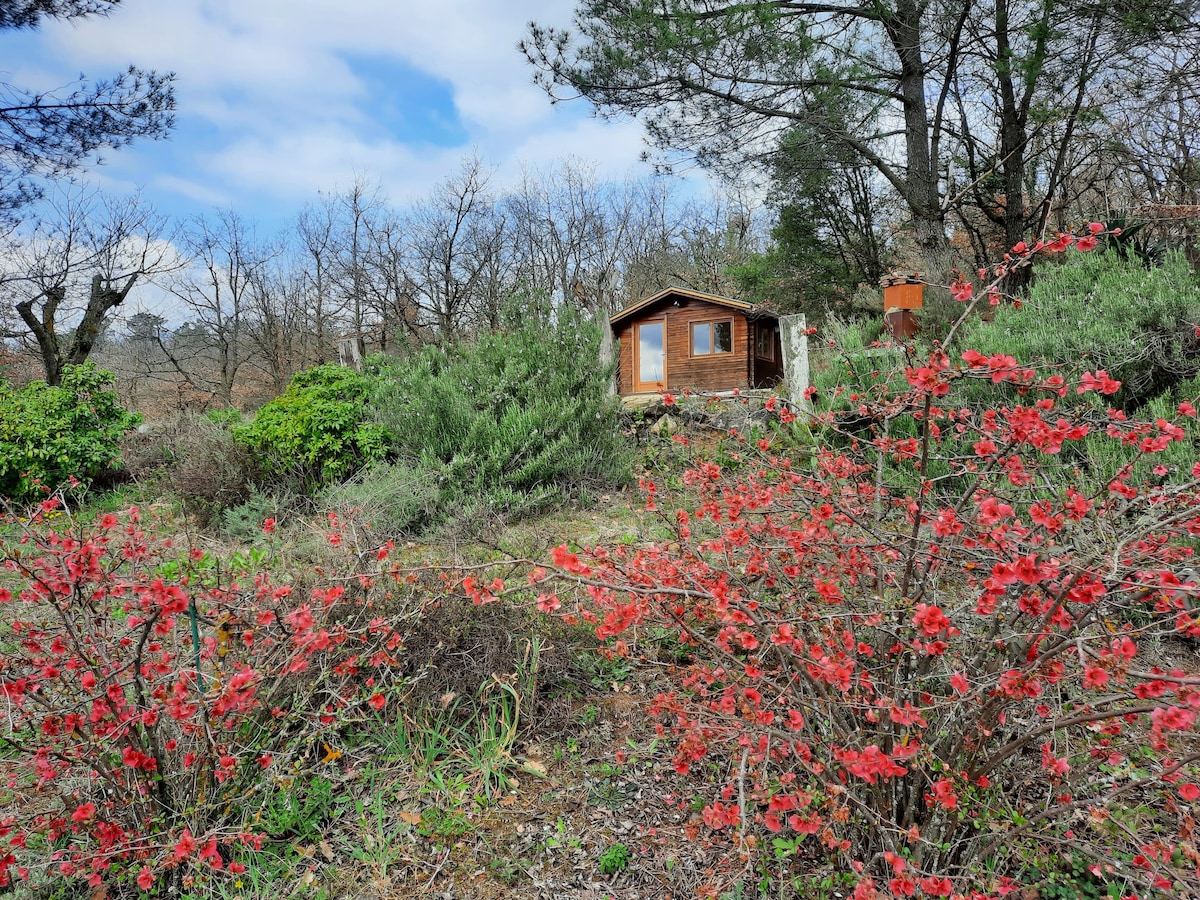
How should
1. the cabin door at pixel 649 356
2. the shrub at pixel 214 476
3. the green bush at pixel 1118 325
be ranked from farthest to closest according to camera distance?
the cabin door at pixel 649 356 → the shrub at pixel 214 476 → the green bush at pixel 1118 325

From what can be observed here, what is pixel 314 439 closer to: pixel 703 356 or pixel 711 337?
pixel 703 356

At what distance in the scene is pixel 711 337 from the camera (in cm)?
1435

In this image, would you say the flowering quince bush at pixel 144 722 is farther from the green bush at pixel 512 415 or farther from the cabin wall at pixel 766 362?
the cabin wall at pixel 766 362

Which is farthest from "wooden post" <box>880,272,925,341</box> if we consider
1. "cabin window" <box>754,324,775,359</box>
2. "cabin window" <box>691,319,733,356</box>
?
"cabin window" <box>754,324,775,359</box>

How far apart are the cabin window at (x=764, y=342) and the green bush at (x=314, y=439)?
10.4 meters

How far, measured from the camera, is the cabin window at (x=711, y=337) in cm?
1424

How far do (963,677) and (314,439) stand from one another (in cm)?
634

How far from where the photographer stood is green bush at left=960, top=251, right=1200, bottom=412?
478 cm

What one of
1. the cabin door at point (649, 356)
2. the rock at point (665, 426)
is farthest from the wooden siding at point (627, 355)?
the rock at point (665, 426)

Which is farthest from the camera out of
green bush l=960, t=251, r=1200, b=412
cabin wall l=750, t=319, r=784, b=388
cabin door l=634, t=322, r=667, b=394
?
cabin door l=634, t=322, r=667, b=394

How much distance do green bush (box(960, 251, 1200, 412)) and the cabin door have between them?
9132 mm

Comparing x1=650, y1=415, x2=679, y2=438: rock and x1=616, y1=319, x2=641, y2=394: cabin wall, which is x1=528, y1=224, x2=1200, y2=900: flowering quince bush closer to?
x1=650, y1=415, x2=679, y2=438: rock

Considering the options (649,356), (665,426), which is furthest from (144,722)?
(649,356)

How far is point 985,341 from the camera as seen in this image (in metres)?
5.76
